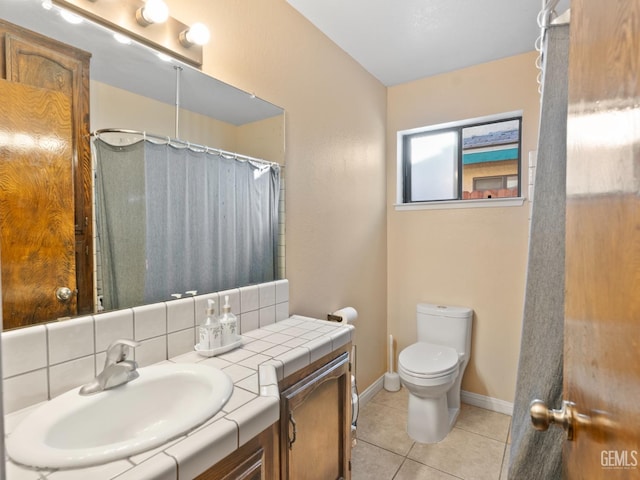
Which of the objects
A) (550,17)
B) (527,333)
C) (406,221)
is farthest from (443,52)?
(527,333)

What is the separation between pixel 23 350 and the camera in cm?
89

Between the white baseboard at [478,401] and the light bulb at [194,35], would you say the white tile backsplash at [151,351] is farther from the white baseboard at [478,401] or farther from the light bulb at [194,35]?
Answer: the white baseboard at [478,401]

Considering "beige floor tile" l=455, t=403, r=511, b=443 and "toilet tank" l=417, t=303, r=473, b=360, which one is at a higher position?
"toilet tank" l=417, t=303, r=473, b=360

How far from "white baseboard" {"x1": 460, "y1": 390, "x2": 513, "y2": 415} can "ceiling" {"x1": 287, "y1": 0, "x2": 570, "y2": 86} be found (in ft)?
8.07

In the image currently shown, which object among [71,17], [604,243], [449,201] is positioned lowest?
[604,243]

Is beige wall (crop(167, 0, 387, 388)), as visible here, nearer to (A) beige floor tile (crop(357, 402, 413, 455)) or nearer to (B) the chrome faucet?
(A) beige floor tile (crop(357, 402, 413, 455))

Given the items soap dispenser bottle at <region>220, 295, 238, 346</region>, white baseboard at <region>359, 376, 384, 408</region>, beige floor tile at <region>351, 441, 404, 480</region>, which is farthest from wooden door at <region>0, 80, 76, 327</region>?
white baseboard at <region>359, 376, 384, 408</region>

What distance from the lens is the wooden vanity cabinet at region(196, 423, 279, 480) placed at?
0.79 meters

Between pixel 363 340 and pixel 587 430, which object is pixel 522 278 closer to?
pixel 363 340

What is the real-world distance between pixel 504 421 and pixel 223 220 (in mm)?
2316

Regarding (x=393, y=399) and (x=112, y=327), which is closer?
(x=112, y=327)

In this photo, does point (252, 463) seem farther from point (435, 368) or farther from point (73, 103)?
point (435, 368)

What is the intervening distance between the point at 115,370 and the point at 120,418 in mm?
130

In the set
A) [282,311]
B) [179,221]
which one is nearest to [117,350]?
[179,221]
